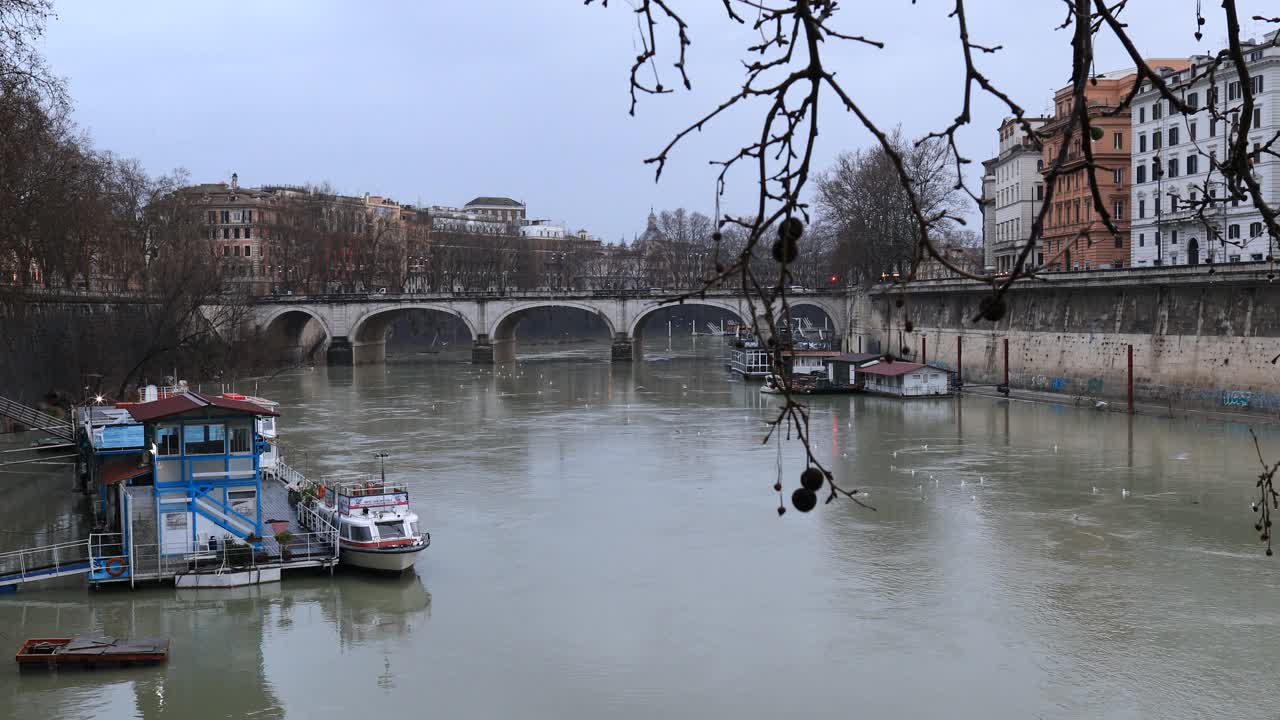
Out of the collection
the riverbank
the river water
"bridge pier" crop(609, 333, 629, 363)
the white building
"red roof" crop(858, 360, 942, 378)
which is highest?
the white building

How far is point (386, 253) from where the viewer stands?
77.8m

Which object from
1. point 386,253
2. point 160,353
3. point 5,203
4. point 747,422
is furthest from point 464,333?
point 5,203

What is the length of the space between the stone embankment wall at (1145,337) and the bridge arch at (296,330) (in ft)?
103

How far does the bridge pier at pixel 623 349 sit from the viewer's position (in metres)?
58.6

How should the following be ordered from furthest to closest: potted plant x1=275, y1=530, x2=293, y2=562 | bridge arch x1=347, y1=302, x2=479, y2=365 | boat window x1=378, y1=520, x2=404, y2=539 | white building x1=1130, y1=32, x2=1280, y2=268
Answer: bridge arch x1=347, y1=302, x2=479, y2=365
white building x1=1130, y1=32, x2=1280, y2=268
boat window x1=378, y1=520, x2=404, y2=539
potted plant x1=275, y1=530, x2=293, y2=562

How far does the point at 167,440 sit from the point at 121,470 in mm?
3009

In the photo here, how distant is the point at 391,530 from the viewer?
54.7ft

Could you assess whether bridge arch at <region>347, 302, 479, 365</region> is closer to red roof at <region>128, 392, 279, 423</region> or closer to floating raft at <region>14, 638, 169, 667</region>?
red roof at <region>128, 392, 279, 423</region>

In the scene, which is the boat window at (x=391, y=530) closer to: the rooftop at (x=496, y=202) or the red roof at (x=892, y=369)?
the red roof at (x=892, y=369)

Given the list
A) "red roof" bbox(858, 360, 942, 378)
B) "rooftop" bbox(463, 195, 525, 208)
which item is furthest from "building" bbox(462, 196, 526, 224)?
"red roof" bbox(858, 360, 942, 378)

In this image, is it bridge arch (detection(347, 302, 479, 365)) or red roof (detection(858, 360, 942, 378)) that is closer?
red roof (detection(858, 360, 942, 378))

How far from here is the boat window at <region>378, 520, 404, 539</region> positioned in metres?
16.6

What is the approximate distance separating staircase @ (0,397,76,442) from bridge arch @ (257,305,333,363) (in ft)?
88.4

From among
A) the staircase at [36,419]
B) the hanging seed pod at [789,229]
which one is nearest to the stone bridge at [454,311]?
the staircase at [36,419]
